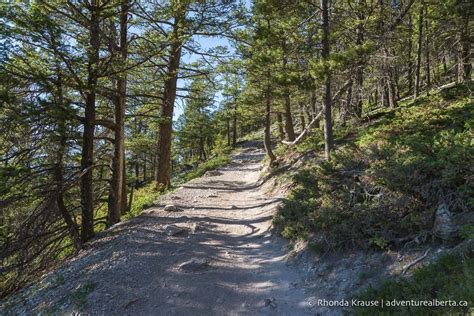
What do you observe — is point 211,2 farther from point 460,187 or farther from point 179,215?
point 460,187

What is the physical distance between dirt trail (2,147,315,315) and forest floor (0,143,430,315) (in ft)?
0.05

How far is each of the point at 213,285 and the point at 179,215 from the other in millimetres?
3906

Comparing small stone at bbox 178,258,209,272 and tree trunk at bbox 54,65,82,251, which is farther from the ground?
tree trunk at bbox 54,65,82,251

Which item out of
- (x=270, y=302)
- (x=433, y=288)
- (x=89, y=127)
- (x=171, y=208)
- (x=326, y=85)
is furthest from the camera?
(x=171, y=208)

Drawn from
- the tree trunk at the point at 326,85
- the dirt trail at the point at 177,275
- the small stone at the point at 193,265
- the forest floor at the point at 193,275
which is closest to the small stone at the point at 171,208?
the dirt trail at the point at 177,275

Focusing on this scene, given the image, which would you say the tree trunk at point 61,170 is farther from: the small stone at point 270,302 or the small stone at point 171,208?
the small stone at point 270,302

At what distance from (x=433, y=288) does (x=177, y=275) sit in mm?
3718

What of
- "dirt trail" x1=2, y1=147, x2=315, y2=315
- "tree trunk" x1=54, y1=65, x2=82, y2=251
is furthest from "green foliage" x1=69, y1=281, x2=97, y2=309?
"tree trunk" x1=54, y1=65, x2=82, y2=251

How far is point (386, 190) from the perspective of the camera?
482cm

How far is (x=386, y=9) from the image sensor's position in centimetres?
982

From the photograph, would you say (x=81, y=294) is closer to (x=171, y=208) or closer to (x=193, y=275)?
(x=193, y=275)

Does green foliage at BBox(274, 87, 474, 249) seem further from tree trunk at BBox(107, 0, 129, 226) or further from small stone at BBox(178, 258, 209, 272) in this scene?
tree trunk at BBox(107, 0, 129, 226)

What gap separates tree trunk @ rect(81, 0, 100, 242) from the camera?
6.54 m

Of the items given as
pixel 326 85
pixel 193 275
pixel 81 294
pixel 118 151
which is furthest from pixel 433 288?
pixel 118 151
